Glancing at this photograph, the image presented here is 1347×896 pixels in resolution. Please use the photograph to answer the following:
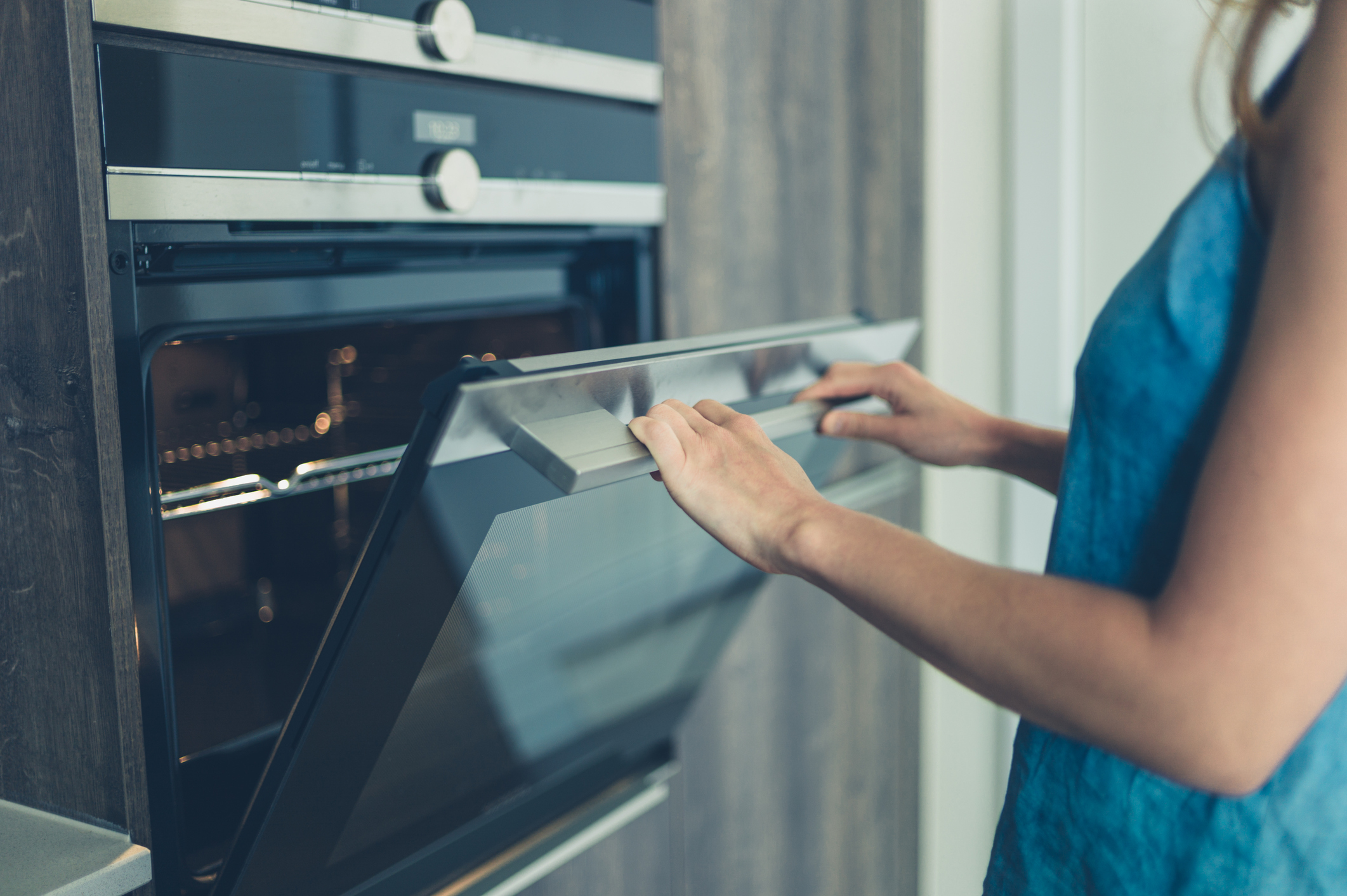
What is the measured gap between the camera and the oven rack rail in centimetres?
70

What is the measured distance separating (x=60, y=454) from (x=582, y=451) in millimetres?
360

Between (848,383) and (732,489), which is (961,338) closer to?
(848,383)

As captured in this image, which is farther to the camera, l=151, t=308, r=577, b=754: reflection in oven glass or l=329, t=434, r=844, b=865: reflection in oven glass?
l=151, t=308, r=577, b=754: reflection in oven glass

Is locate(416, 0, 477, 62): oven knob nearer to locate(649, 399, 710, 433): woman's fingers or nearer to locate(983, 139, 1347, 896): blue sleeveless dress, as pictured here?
locate(649, 399, 710, 433): woman's fingers

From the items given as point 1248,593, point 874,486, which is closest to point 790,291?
point 874,486

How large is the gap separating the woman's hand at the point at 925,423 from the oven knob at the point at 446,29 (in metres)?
0.44

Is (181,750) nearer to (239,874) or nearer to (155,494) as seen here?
(239,874)

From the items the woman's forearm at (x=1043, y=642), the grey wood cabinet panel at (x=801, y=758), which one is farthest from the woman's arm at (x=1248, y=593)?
the grey wood cabinet panel at (x=801, y=758)

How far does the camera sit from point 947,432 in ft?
2.99

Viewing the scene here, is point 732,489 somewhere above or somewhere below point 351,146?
below

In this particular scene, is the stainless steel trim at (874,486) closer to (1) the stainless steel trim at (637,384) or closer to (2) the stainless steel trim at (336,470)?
(1) the stainless steel trim at (637,384)

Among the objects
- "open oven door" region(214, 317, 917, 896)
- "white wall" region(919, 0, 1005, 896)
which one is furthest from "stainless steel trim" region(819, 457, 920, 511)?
"open oven door" region(214, 317, 917, 896)

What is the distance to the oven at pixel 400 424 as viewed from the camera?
63cm

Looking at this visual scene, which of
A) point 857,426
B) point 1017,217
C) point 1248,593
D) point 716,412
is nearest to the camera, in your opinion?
point 1248,593
